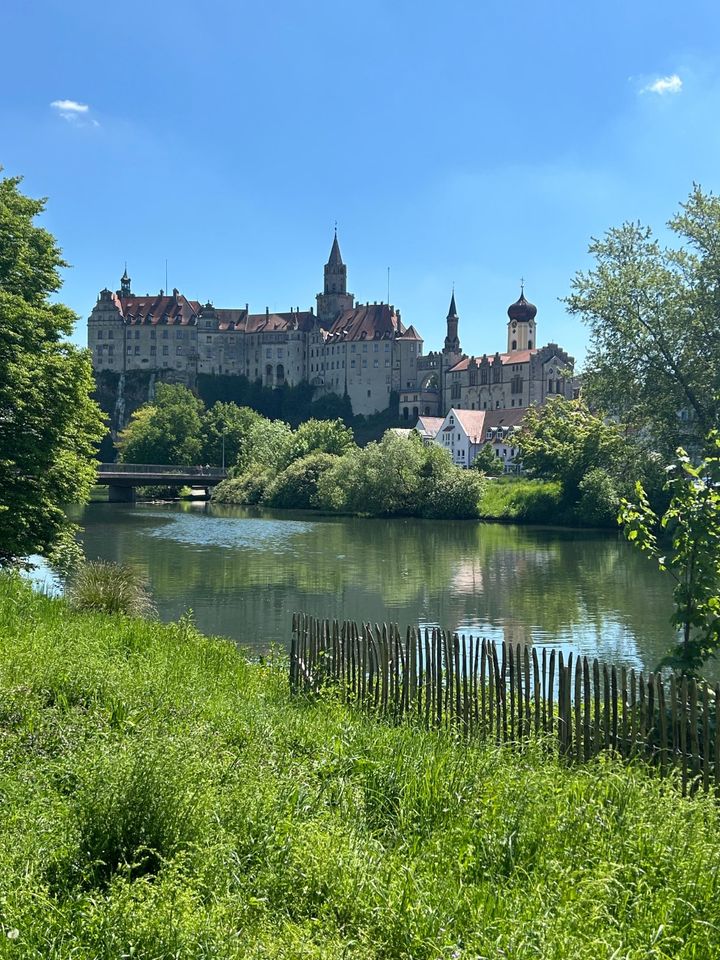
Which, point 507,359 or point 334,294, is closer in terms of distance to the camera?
point 507,359

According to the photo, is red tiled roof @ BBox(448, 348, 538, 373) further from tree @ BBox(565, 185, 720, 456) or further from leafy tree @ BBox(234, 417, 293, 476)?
tree @ BBox(565, 185, 720, 456)

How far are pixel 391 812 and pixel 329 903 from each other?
1867 millimetres

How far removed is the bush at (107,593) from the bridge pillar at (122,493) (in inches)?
2947

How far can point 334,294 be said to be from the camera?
181 m

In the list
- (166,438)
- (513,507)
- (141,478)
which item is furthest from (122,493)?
(513,507)

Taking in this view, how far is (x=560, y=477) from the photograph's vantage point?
69.3 meters

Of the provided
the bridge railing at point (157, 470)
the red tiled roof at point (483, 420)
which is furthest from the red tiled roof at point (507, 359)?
the bridge railing at point (157, 470)

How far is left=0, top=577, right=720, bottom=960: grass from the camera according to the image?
5.07 meters

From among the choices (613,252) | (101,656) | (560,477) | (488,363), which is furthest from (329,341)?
(101,656)

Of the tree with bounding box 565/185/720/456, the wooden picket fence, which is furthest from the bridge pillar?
the wooden picket fence

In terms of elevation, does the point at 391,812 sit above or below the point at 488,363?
below

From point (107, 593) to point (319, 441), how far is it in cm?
7590

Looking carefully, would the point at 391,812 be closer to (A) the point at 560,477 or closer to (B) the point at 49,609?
(B) the point at 49,609

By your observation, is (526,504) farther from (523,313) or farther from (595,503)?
(523,313)
